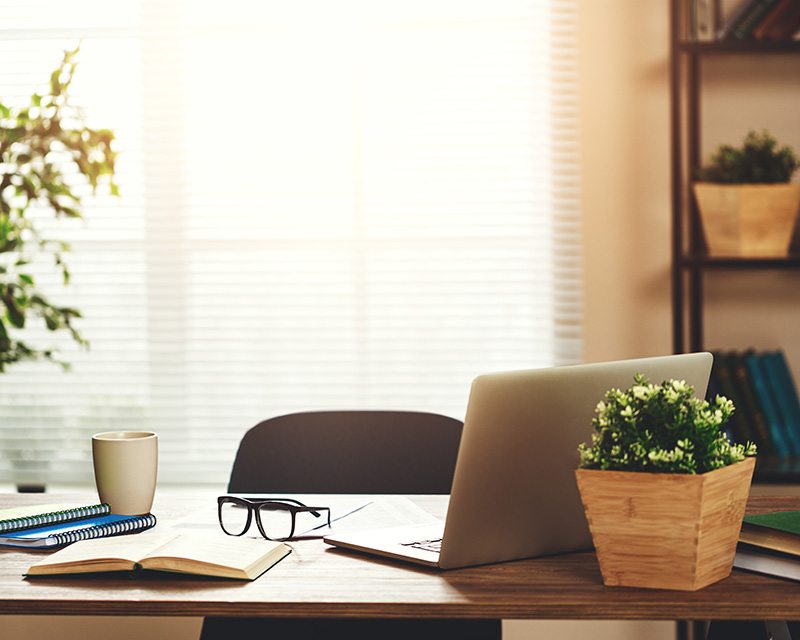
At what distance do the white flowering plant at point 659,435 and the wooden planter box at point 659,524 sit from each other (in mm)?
17

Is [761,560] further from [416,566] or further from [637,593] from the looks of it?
[416,566]

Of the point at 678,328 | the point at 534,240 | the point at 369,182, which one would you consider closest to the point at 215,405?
the point at 369,182

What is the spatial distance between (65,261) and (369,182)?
971 mm

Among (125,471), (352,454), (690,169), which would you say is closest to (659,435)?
(125,471)

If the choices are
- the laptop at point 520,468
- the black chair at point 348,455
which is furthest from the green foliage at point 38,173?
the laptop at point 520,468

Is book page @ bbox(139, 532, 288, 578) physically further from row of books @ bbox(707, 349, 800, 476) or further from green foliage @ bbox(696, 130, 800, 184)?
green foliage @ bbox(696, 130, 800, 184)

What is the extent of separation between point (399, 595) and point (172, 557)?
0.84 feet

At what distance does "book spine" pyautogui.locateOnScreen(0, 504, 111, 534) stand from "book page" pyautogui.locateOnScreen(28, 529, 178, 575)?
11cm

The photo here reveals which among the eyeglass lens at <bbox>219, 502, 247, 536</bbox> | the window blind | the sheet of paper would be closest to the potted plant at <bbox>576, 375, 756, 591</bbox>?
the sheet of paper

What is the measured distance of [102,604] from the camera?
87 cm

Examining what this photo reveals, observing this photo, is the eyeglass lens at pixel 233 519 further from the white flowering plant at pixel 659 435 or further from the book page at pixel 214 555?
the white flowering plant at pixel 659 435

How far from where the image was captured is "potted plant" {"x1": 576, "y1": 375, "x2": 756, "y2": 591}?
0.88m

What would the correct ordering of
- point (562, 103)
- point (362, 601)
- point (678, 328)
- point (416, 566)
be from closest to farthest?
point (362, 601) → point (416, 566) → point (678, 328) → point (562, 103)

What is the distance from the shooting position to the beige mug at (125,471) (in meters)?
1.18
